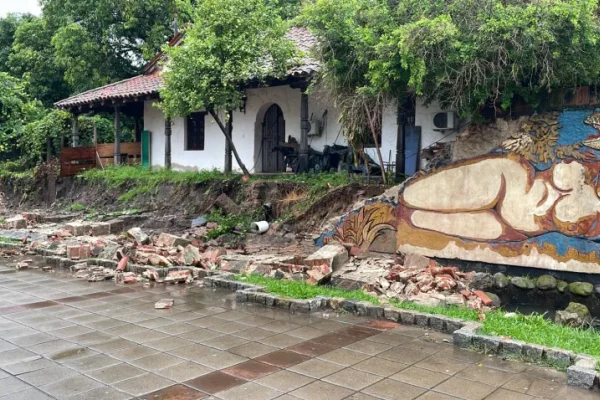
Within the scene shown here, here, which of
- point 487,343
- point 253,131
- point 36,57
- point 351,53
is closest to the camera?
point 487,343

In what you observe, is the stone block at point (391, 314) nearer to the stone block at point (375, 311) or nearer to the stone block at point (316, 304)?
the stone block at point (375, 311)

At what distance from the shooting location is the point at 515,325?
599 centimetres

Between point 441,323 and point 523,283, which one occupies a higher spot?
point 441,323

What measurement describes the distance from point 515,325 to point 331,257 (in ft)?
14.0

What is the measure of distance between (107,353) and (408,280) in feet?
16.4

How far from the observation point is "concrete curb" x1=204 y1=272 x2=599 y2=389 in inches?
183

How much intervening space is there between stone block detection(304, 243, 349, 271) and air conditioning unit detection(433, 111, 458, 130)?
3660 mm

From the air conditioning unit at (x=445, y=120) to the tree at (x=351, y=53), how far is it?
4.93 feet

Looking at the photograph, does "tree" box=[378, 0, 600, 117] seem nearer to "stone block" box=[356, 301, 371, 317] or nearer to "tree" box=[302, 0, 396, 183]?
"tree" box=[302, 0, 396, 183]

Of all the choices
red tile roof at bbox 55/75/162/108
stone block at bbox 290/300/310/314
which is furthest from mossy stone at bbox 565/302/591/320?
red tile roof at bbox 55/75/162/108

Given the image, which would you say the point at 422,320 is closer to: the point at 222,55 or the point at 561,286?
the point at 561,286

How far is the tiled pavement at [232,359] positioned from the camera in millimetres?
4461

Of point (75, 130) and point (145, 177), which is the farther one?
point (75, 130)

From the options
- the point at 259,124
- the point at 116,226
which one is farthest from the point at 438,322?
the point at 259,124
